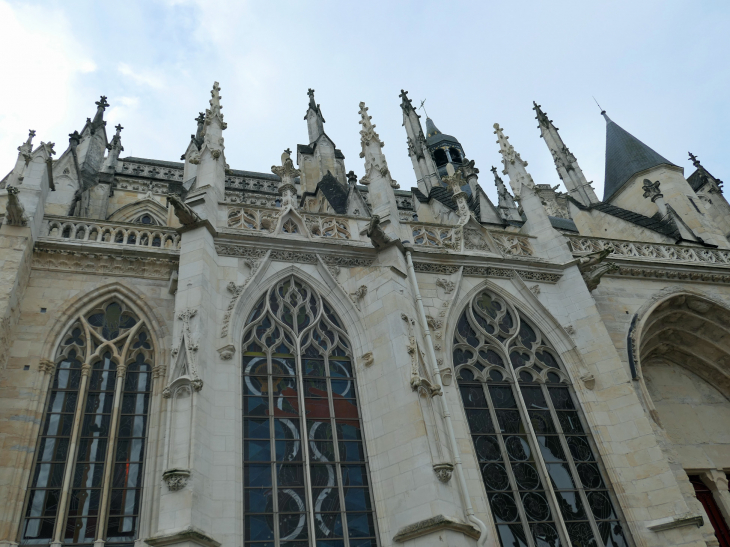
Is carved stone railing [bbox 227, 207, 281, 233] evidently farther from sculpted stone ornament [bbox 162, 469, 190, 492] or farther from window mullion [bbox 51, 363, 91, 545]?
sculpted stone ornament [bbox 162, 469, 190, 492]

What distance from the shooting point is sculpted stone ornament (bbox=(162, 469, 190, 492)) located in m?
6.42

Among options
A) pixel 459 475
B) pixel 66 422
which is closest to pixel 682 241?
pixel 459 475

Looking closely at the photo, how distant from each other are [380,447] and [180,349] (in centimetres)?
282

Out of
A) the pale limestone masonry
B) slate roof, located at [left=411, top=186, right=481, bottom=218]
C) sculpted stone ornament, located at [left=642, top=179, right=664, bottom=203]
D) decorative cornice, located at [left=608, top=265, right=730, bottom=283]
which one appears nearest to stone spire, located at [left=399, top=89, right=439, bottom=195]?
slate roof, located at [left=411, top=186, right=481, bottom=218]

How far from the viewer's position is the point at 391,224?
1027 centimetres

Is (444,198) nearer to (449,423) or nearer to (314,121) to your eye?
(314,121)

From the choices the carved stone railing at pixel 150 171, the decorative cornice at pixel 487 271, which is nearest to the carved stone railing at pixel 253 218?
the decorative cornice at pixel 487 271

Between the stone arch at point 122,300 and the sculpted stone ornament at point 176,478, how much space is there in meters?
2.51

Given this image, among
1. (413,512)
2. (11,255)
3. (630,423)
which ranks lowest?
(413,512)

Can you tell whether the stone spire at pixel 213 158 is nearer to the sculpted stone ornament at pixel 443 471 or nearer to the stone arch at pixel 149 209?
the sculpted stone ornament at pixel 443 471

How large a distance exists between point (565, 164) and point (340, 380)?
45.3 feet

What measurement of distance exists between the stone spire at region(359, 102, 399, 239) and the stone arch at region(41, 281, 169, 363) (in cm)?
395

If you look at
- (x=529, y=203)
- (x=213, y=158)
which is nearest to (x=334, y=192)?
(x=213, y=158)

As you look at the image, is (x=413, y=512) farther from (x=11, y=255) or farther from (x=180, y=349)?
(x=11, y=255)
